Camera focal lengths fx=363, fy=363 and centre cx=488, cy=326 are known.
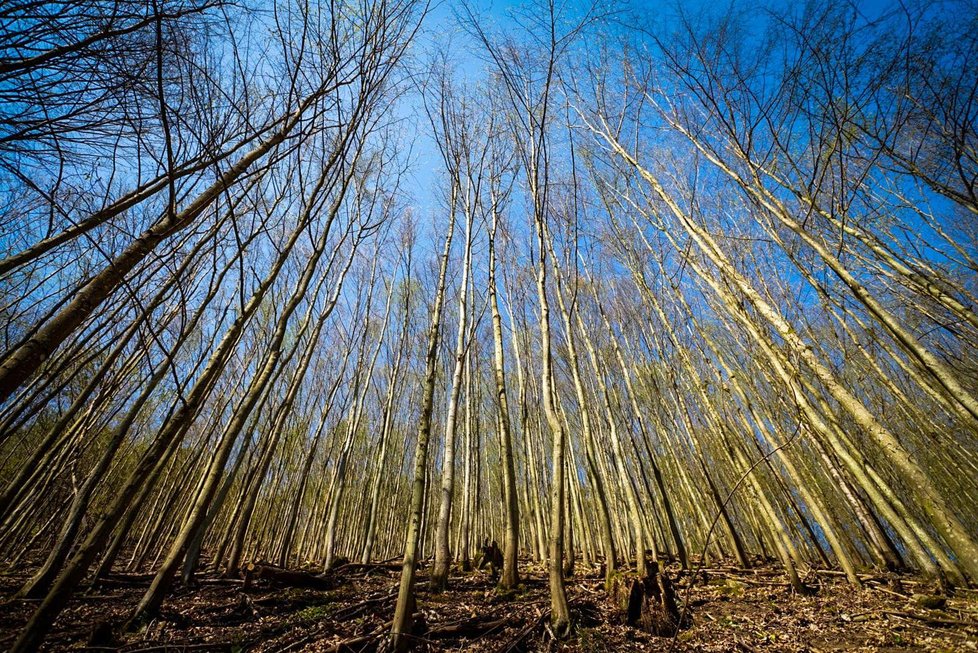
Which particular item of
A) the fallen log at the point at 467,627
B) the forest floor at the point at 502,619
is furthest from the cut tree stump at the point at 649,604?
the fallen log at the point at 467,627

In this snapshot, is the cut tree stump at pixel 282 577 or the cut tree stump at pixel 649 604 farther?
the cut tree stump at pixel 282 577

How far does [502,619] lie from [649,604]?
1.27 m

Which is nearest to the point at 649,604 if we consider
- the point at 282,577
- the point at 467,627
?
the point at 467,627

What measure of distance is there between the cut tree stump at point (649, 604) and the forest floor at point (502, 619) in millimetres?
88

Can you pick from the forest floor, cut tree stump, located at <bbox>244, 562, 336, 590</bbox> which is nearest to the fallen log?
the forest floor

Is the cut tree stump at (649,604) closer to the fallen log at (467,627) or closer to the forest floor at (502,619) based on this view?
the forest floor at (502,619)

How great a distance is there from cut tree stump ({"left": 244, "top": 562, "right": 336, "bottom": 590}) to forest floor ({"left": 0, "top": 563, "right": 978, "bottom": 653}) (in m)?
0.07

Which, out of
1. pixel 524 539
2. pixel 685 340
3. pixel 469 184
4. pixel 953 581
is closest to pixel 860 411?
pixel 953 581

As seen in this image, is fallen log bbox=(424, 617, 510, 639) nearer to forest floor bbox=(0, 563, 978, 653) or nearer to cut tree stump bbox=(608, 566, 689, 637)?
forest floor bbox=(0, 563, 978, 653)

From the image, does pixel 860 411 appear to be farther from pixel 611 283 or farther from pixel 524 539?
pixel 524 539

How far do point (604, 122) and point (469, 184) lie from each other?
271 cm

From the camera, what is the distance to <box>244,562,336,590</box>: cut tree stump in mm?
4051

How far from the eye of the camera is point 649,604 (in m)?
3.03

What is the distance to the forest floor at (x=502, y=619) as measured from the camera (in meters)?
2.49
